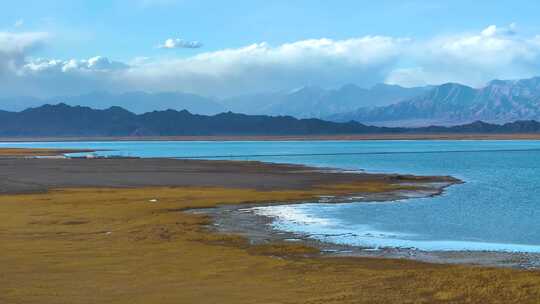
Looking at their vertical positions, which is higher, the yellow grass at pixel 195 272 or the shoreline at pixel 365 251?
the yellow grass at pixel 195 272

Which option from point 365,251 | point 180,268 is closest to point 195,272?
point 180,268

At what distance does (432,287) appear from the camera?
15.7 m

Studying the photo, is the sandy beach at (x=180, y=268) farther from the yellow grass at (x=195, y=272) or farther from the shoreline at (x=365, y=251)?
the shoreline at (x=365, y=251)

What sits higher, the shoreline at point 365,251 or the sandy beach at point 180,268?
the sandy beach at point 180,268

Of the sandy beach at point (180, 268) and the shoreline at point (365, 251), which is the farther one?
the shoreline at point (365, 251)

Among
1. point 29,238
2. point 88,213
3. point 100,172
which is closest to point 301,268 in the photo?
point 29,238

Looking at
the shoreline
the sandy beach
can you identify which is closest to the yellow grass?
the sandy beach

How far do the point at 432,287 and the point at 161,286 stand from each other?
577 cm

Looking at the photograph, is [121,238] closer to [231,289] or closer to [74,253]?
[74,253]

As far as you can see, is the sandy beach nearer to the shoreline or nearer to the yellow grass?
the yellow grass

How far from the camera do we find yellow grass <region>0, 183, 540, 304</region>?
15.1m

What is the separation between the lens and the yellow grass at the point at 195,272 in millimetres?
15086

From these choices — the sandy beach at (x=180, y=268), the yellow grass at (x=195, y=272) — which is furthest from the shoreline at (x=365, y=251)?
the yellow grass at (x=195, y=272)

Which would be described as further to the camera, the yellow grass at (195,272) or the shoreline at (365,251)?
the shoreline at (365,251)
